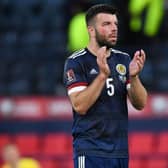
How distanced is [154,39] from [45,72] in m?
1.36

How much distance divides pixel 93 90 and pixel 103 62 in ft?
→ 0.58

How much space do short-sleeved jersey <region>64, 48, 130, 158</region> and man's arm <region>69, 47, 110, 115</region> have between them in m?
0.09

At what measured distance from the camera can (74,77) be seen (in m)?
5.28

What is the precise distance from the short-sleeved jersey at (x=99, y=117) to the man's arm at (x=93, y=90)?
0.09 meters

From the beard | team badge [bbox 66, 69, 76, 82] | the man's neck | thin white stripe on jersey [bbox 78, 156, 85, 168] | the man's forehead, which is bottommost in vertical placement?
thin white stripe on jersey [bbox 78, 156, 85, 168]

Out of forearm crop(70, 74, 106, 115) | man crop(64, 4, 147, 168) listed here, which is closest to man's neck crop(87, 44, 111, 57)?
man crop(64, 4, 147, 168)

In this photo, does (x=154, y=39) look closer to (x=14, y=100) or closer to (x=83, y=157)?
(x=14, y=100)

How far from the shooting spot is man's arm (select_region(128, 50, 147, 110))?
17.2ft

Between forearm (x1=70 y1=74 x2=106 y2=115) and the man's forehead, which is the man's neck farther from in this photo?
forearm (x1=70 y1=74 x2=106 y2=115)

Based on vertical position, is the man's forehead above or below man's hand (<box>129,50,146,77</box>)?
above

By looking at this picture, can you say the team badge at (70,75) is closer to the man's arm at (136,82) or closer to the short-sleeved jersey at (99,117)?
the short-sleeved jersey at (99,117)

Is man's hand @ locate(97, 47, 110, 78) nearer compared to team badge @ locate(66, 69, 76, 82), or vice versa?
man's hand @ locate(97, 47, 110, 78)

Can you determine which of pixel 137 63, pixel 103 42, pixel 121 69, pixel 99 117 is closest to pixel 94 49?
pixel 103 42

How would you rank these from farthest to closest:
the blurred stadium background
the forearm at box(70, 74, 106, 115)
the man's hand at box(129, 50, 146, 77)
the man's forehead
A: the blurred stadium background
the man's forehead
the man's hand at box(129, 50, 146, 77)
the forearm at box(70, 74, 106, 115)
